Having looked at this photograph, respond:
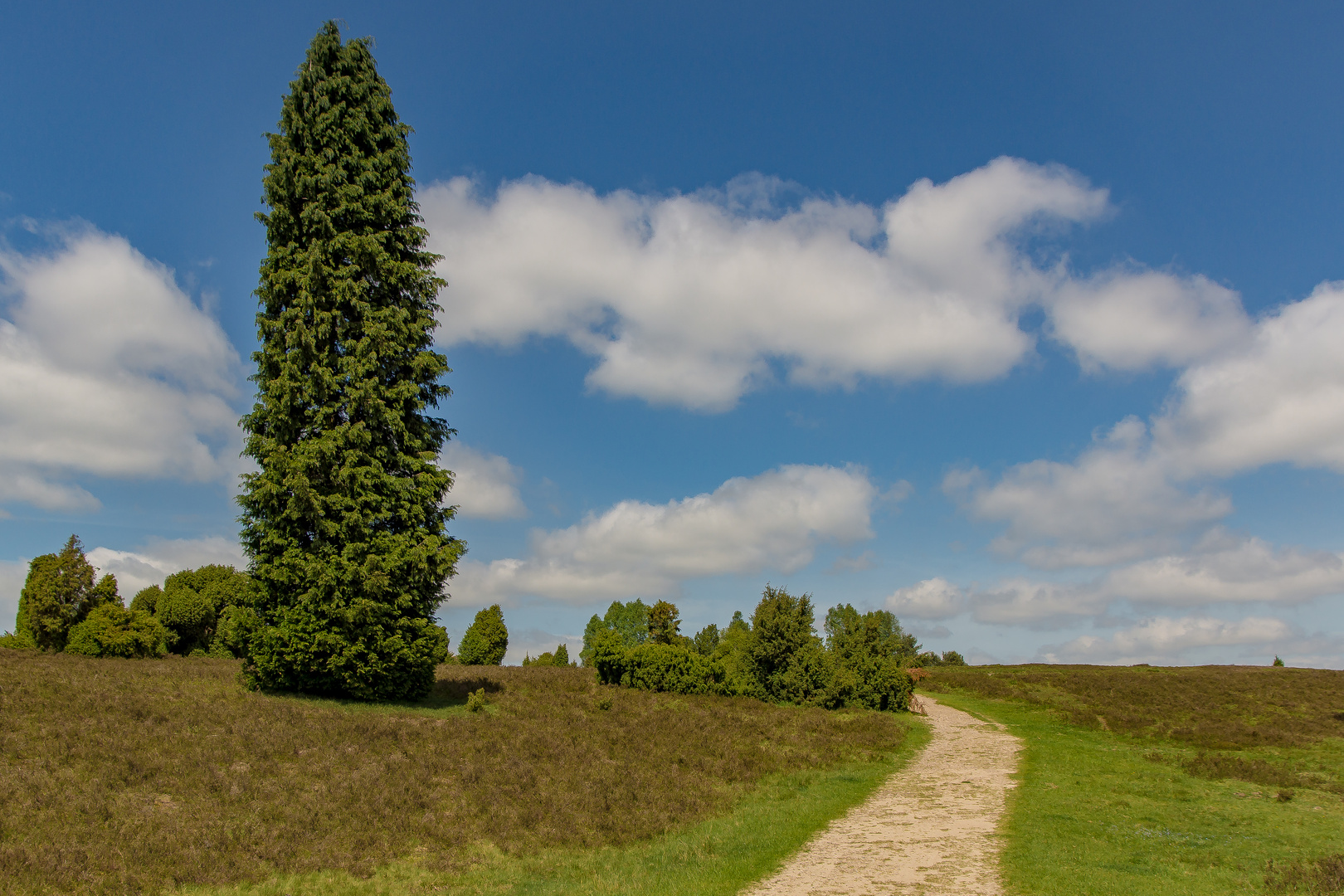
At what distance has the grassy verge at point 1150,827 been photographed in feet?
34.5

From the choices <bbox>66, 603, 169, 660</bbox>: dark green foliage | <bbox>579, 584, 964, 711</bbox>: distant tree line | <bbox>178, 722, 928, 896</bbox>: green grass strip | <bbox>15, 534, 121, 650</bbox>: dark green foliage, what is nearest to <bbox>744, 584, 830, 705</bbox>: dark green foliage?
<bbox>579, 584, 964, 711</bbox>: distant tree line

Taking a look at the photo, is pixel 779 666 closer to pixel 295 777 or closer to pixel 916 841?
pixel 916 841

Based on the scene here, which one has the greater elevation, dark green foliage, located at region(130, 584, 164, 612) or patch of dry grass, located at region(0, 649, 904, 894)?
dark green foliage, located at region(130, 584, 164, 612)

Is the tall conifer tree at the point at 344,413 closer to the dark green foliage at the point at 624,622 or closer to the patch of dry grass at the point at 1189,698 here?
the patch of dry grass at the point at 1189,698

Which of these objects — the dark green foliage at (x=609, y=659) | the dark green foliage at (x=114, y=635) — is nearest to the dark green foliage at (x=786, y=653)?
the dark green foliage at (x=609, y=659)

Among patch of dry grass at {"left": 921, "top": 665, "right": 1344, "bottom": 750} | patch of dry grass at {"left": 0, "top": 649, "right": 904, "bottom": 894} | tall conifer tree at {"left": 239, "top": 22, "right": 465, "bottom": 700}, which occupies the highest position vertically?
tall conifer tree at {"left": 239, "top": 22, "right": 465, "bottom": 700}

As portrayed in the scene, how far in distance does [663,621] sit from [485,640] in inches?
663

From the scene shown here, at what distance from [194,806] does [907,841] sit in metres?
12.8

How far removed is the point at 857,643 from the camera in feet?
114

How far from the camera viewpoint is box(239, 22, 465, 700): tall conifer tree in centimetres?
1983

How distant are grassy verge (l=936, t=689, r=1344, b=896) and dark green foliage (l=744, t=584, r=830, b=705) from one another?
37.0 feet

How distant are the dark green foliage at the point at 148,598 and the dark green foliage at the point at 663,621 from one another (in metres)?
35.2

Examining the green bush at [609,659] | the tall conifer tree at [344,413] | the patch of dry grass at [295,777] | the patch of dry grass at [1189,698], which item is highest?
the tall conifer tree at [344,413]

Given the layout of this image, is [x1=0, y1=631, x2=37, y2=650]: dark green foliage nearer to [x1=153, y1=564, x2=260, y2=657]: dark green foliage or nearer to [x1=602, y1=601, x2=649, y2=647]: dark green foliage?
[x1=153, y1=564, x2=260, y2=657]: dark green foliage
